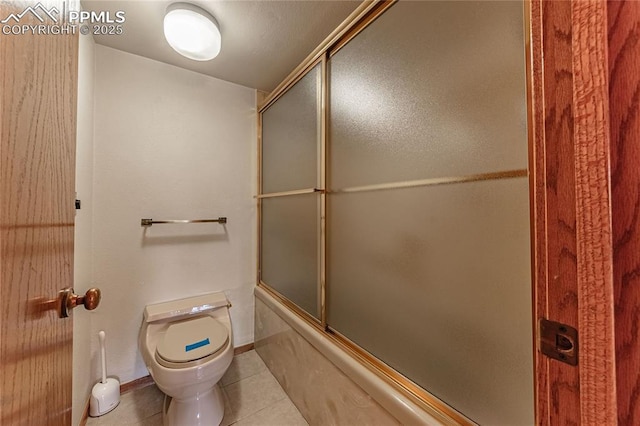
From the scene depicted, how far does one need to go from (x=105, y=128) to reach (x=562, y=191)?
2257mm

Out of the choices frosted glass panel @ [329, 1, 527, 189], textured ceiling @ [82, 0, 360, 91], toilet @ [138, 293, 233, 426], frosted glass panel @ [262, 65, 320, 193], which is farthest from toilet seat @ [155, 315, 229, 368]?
textured ceiling @ [82, 0, 360, 91]

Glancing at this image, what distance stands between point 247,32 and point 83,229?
1495mm

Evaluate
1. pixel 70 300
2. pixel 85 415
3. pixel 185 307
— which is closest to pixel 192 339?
pixel 185 307

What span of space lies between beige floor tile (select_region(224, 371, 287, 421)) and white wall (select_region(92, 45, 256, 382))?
0.42 metres

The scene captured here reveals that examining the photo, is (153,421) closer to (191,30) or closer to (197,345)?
(197,345)

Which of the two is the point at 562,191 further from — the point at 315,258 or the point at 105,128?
the point at 105,128

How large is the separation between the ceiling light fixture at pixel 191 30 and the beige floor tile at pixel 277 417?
2.19 meters

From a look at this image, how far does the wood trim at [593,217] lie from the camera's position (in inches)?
15.1

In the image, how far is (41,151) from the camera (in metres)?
0.49

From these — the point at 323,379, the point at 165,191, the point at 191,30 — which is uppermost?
the point at 191,30

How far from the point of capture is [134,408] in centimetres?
153

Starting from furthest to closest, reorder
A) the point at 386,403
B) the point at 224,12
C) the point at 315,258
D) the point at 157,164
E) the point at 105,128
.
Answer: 1. the point at 157,164
2. the point at 105,128
3. the point at 315,258
4. the point at 224,12
5. the point at 386,403

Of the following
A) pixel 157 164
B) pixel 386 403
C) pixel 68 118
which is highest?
pixel 157 164

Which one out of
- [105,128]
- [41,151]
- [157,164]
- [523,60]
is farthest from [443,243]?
[105,128]
